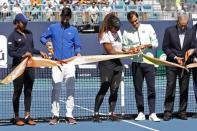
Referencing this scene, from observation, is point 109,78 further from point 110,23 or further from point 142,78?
point 110,23

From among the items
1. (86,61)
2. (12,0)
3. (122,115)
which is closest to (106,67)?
(86,61)

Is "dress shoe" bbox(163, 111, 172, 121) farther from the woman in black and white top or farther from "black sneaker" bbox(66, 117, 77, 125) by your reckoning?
"black sneaker" bbox(66, 117, 77, 125)

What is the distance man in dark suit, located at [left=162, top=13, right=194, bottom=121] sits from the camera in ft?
37.1

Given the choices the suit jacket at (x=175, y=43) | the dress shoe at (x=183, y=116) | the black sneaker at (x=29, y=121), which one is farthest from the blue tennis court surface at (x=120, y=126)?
the suit jacket at (x=175, y=43)

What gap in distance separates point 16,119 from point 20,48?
1.36 m

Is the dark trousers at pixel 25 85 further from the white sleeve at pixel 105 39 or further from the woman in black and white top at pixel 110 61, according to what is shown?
the white sleeve at pixel 105 39

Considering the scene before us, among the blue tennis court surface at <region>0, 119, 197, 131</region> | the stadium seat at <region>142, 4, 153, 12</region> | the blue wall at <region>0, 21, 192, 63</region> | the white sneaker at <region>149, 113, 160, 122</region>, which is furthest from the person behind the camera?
the stadium seat at <region>142, 4, 153, 12</region>

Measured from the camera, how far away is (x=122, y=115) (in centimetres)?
1170

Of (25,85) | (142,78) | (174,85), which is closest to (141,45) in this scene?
(142,78)

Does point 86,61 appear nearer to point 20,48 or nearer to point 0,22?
point 20,48

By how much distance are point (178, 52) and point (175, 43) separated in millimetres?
221

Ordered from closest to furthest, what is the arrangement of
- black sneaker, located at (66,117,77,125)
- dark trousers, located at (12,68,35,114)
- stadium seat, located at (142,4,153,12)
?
dark trousers, located at (12,68,35,114) → black sneaker, located at (66,117,77,125) → stadium seat, located at (142,4,153,12)

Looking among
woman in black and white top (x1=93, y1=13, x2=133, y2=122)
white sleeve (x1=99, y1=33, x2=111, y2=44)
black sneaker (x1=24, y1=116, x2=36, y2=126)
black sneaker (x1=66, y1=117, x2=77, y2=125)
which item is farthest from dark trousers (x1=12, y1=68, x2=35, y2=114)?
white sleeve (x1=99, y1=33, x2=111, y2=44)

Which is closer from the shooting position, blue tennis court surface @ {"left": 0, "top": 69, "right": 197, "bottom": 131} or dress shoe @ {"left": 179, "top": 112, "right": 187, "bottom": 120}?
blue tennis court surface @ {"left": 0, "top": 69, "right": 197, "bottom": 131}
